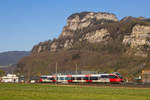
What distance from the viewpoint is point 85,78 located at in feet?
385

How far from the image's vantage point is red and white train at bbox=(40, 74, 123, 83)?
10638 cm

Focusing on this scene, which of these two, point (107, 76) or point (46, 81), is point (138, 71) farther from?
point (107, 76)

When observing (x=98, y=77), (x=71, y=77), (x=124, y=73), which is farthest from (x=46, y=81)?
(x=124, y=73)

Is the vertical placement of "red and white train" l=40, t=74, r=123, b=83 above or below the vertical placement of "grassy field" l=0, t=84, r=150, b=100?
above

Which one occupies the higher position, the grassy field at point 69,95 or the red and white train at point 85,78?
the red and white train at point 85,78

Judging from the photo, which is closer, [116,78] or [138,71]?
[116,78]

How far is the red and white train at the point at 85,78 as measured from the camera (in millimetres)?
106375

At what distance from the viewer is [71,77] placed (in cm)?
12469

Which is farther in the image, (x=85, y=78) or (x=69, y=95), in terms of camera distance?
(x=85, y=78)

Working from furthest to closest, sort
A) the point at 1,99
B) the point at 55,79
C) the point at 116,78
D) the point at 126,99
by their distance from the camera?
the point at 55,79, the point at 116,78, the point at 126,99, the point at 1,99

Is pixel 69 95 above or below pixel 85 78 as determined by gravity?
below

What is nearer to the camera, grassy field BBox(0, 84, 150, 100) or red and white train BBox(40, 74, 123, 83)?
grassy field BBox(0, 84, 150, 100)

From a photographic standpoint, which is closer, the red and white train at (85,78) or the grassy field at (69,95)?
the grassy field at (69,95)

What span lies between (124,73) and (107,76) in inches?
3478
